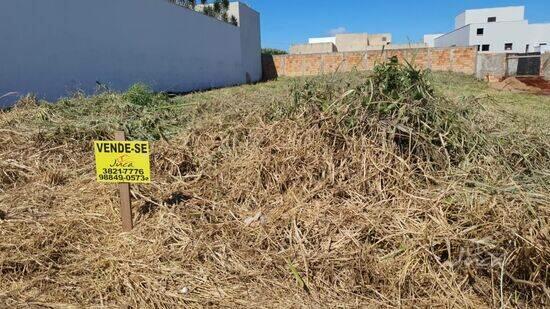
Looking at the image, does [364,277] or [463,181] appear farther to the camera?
[463,181]

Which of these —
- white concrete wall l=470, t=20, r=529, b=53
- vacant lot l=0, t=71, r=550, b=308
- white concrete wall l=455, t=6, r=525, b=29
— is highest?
white concrete wall l=455, t=6, r=525, b=29

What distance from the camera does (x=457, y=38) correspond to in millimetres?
54094

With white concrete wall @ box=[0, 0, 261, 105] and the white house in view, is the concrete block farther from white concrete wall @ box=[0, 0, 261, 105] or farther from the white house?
the white house

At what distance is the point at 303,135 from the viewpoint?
3.77 metres

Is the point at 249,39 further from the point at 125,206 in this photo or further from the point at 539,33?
the point at 539,33

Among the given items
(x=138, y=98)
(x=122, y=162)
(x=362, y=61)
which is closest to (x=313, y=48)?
(x=362, y=61)

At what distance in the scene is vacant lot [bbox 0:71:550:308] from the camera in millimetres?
2465

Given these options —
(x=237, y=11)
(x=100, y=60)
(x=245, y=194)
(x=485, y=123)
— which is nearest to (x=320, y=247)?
(x=245, y=194)

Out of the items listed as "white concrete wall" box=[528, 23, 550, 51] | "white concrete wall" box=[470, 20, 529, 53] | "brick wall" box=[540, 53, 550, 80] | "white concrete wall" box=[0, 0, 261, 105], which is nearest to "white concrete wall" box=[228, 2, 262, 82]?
"white concrete wall" box=[0, 0, 261, 105]

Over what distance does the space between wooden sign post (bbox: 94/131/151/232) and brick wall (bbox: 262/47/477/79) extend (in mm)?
18728

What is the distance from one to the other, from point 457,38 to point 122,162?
58946 millimetres

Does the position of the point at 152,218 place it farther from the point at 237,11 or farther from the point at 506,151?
the point at 237,11

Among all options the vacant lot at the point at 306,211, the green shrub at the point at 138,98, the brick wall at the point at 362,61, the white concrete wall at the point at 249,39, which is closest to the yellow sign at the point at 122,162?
the vacant lot at the point at 306,211

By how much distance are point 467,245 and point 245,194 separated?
172 cm
